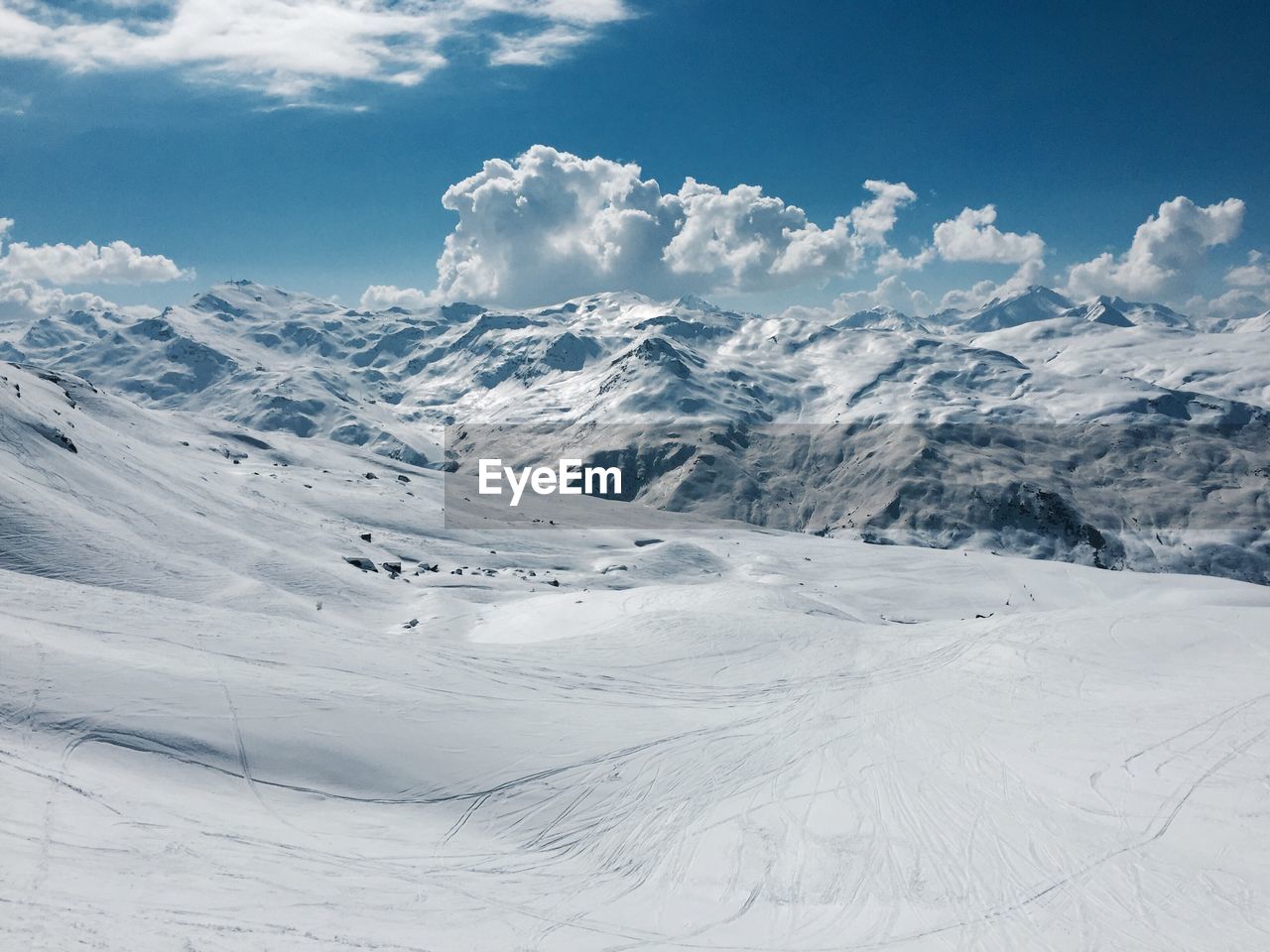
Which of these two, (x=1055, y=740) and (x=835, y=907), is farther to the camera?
(x=1055, y=740)

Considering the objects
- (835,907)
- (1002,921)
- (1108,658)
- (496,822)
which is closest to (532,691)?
(496,822)

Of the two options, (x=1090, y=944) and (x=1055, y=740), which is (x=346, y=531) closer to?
(x=1055, y=740)

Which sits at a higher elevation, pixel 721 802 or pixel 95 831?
pixel 95 831

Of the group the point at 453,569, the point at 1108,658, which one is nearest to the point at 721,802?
the point at 1108,658

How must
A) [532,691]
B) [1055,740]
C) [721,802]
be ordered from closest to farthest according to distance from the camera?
[721,802] < [1055,740] < [532,691]

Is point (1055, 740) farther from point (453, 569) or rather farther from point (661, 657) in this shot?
point (453, 569)

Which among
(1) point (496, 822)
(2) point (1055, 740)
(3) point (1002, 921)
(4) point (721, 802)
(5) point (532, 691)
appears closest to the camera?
(3) point (1002, 921)
